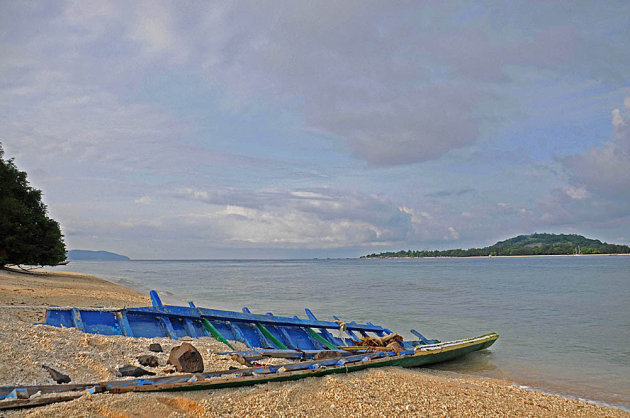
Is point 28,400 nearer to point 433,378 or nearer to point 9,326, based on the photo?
point 9,326

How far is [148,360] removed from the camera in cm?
653

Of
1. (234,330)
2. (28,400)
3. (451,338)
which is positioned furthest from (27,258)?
(28,400)

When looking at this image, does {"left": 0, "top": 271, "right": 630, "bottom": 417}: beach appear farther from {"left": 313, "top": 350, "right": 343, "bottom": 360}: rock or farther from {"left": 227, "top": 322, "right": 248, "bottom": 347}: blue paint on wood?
{"left": 227, "top": 322, "right": 248, "bottom": 347}: blue paint on wood

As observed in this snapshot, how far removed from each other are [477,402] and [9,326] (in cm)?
752

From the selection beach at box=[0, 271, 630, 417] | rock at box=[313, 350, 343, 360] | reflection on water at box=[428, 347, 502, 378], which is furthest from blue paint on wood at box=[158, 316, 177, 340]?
reflection on water at box=[428, 347, 502, 378]

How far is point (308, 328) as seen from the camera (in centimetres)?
1040

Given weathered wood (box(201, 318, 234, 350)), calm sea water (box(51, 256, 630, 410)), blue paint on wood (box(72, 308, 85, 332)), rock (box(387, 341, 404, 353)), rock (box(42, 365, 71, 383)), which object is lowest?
calm sea water (box(51, 256, 630, 410))

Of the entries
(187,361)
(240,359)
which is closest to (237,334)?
(240,359)

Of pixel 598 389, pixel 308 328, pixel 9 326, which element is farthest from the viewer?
pixel 308 328

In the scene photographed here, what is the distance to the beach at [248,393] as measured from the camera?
4703 mm

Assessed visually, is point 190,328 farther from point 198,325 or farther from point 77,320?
point 77,320

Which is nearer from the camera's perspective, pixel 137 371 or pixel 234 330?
pixel 137 371

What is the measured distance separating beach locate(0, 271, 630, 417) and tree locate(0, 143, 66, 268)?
23.7 meters

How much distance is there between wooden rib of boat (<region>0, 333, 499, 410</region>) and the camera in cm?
428
